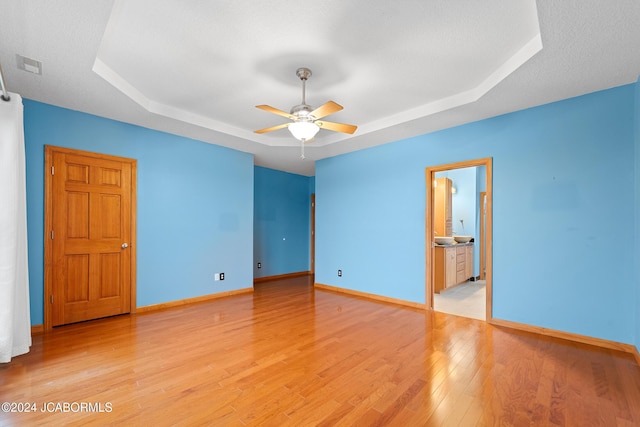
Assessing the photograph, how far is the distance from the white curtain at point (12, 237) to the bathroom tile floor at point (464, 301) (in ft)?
15.8

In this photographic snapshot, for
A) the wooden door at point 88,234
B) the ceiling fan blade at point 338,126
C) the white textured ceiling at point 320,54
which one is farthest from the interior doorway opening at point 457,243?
the wooden door at point 88,234

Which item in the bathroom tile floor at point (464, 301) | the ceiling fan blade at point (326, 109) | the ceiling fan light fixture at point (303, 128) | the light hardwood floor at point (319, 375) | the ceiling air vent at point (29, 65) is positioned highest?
the ceiling air vent at point (29, 65)

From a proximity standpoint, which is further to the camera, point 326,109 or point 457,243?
point 457,243

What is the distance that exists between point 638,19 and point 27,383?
5107 millimetres

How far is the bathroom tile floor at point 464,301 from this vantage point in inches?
154

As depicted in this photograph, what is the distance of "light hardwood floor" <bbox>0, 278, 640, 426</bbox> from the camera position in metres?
1.74

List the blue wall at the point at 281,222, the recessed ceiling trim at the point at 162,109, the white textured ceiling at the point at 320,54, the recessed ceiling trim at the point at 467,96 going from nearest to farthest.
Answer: the white textured ceiling at the point at 320,54 → the recessed ceiling trim at the point at 467,96 → the recessed ceiling trim at the point at 162,109 → the blue wall at the point at 281,222

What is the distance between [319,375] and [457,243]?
15.3ft

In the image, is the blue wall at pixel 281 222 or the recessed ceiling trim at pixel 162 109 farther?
the blue wall at pixel 281 222

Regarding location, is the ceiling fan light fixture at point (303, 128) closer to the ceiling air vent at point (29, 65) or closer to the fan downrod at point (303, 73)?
the fan downrod at point (303, 73)

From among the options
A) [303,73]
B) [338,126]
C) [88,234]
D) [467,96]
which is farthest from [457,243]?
[88,234]

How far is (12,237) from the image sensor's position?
2.46m

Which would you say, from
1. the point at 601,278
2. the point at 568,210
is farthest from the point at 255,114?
Result: the point at 601,278

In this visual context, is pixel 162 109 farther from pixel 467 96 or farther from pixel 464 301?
pixel 464 301
